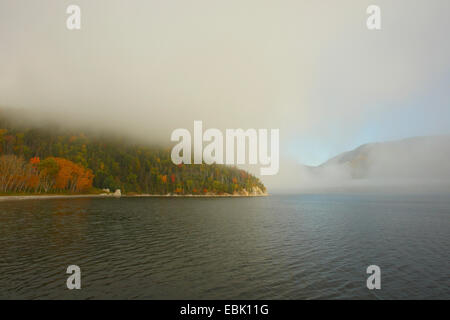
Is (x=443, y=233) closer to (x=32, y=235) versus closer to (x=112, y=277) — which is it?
(x=112, y=277)

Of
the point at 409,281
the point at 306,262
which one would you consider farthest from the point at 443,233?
the point at 306,262

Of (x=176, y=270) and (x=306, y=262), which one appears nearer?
(x=176, y=270)

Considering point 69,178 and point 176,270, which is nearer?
point 176,270

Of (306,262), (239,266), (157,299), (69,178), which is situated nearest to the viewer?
(157,299)

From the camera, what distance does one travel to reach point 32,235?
42938 mm

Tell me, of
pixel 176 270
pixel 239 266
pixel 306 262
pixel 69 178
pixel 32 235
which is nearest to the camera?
pixel 176 270

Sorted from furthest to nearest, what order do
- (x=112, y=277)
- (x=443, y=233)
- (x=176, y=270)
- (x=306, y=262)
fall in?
(x=443, y=233) → (x=306, y=262) → (x=176, y=270) → (x=112, y=277)

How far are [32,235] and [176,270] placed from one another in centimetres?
3533

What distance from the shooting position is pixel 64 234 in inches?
1758
